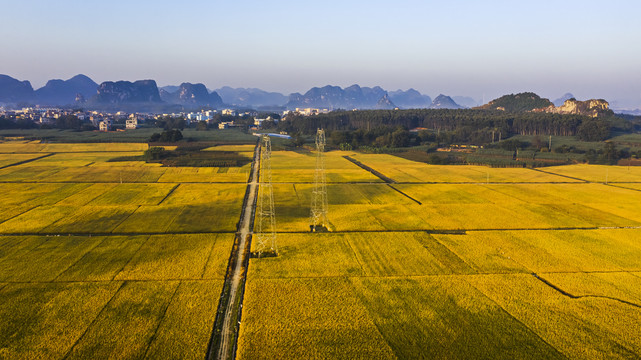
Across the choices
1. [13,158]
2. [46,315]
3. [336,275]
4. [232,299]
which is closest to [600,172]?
[336,275]

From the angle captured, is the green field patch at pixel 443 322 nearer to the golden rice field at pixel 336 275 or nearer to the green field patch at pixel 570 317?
the golden rice field at pixel 336 275

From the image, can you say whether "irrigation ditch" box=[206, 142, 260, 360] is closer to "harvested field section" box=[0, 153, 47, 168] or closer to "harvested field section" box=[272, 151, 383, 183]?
"harvested field section" box=[272, 151, 383, 183]

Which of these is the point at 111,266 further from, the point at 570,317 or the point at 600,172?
the point at 600,172

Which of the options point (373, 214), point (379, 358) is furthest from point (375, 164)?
point (379, 358)

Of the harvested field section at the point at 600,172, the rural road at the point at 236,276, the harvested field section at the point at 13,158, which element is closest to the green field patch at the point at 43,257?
the rural road at the point at 236,276

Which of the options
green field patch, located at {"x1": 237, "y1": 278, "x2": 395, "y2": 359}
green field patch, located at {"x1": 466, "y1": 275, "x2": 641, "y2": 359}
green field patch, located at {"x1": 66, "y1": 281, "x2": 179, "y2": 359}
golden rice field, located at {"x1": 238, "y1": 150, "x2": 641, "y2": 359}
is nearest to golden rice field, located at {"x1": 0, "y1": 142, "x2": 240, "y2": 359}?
green field patch, located at {"x1": 66, "y1": 281, "x2": 179, "y2": 359}

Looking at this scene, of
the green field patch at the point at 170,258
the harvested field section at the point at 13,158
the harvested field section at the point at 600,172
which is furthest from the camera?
the harvested field section at the point at 13,158
